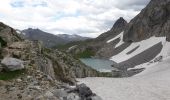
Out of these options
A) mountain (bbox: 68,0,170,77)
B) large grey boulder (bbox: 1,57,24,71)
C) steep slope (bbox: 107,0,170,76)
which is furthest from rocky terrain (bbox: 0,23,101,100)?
steep slope (bbox: 107,0,170,76)

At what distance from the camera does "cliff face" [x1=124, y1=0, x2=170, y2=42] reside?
16149 centimetres

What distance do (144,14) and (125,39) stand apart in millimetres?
18211

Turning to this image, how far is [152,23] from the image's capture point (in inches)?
6801

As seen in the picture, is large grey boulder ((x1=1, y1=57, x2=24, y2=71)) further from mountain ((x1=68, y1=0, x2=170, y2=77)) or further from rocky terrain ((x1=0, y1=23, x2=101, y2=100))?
mountain ((x1=68, y1=0, x2=170, y2=77))

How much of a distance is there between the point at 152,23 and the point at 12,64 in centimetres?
14964

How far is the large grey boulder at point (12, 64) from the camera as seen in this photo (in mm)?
28078

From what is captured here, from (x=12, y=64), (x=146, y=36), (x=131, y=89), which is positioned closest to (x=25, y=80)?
(x=12, y=64)

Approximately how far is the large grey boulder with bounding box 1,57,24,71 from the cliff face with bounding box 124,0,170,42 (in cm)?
12574

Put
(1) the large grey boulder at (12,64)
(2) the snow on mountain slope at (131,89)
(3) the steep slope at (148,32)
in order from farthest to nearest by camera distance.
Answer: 1. (3) the steep slope at (148,32)
2. (2) the snow on mountain slope at (131,89)
3. (1) the large grey boulder at (12,64)

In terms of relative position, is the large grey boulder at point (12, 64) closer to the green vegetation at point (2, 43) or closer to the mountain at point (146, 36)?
the green vegetation at point (2, 43)

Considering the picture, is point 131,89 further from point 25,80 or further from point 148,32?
point 148,32

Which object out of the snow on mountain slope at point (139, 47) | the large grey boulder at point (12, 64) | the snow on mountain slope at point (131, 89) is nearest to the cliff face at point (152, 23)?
the snow on mountain slope at point (139, 47)

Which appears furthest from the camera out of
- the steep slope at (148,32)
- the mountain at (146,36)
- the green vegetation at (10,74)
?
the steep slope at (148,32)

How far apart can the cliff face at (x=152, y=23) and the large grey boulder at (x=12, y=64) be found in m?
126
